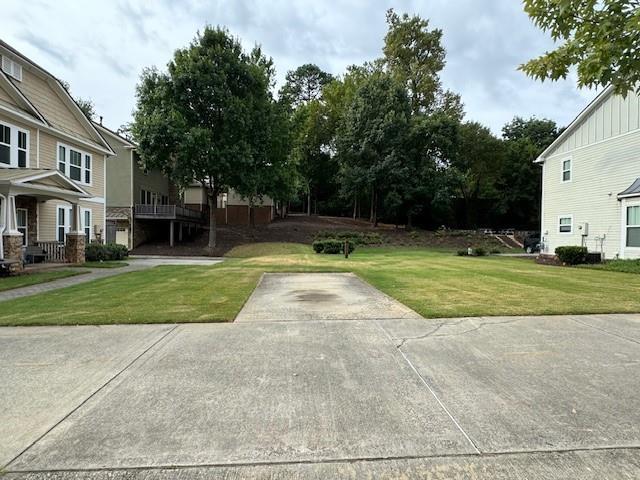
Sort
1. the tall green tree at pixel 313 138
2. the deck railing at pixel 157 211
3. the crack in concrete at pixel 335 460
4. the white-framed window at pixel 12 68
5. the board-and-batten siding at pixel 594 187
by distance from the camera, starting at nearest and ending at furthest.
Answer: the crack in concrete at pixel 335 460 < the white-framed window at pixel 12 68 < the board-and-batten siding at pixel 594 187 < the deck railing at pixel 157 211 < the tall green tree at pixel 313 138

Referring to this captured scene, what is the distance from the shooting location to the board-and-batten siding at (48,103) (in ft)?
55.6

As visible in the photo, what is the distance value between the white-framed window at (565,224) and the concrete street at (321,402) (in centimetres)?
1723

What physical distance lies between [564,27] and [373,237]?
1110 inches

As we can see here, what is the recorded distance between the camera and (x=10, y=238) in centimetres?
1307

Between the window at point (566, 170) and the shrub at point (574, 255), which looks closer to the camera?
the shrub at point (574, 255)

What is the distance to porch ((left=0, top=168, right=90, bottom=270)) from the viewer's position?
42.7 ft

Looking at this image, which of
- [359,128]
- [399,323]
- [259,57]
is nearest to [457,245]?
[359,128]

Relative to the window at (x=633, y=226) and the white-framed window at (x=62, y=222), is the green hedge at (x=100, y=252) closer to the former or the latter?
the white-framed window at (x=62, y=222)

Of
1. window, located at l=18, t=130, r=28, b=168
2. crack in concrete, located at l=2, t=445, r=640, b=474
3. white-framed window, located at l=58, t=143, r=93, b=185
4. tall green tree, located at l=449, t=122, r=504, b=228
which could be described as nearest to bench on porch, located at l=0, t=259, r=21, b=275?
window, located at l=18, t=130, r=28, b=168

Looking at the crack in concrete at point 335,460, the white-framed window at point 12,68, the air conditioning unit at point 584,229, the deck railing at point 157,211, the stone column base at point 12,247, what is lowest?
the crack in concrete at point 335,460

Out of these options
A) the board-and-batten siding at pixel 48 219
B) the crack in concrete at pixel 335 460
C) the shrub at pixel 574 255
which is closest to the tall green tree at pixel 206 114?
the board-and-batten siding at pixel 48 219

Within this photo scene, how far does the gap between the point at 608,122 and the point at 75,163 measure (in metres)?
24.8

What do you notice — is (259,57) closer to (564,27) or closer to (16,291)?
(16,291)

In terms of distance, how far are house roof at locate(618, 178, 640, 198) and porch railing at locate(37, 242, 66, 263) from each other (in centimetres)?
2350
